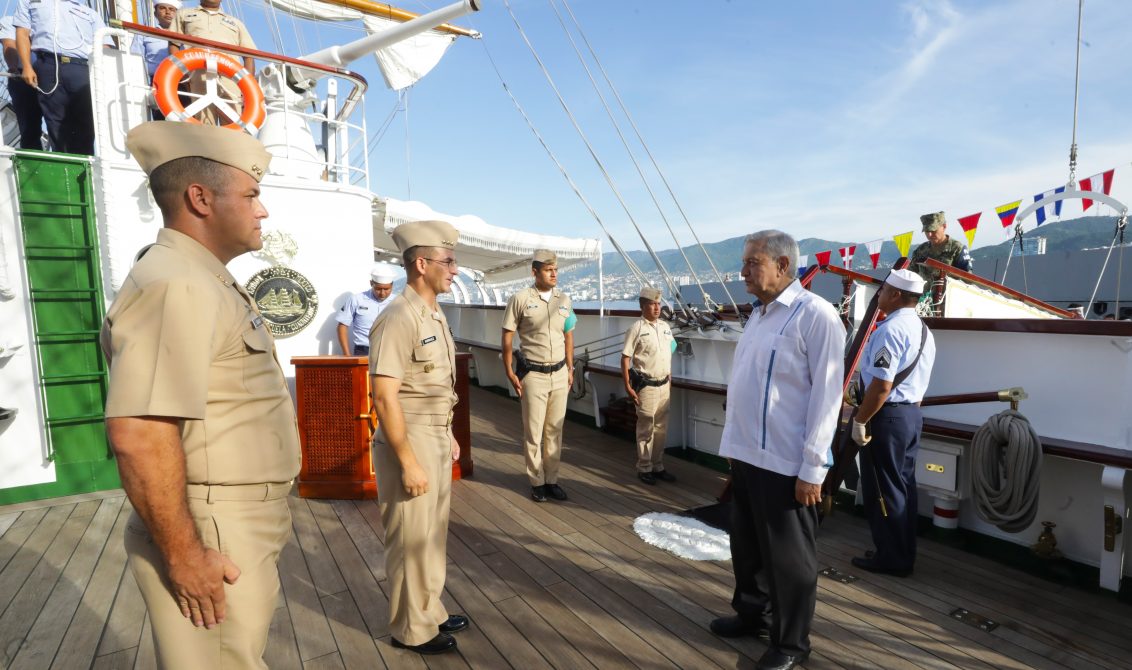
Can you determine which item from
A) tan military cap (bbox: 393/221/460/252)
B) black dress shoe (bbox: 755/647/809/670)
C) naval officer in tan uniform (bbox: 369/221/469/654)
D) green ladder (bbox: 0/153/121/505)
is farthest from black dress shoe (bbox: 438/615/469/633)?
green ladder (bbox: 0/153/121/505)

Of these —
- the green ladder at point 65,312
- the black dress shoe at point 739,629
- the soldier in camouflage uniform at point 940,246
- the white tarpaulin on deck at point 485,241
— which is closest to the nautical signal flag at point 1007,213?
the soldier in camouflage uniform at point 940,246

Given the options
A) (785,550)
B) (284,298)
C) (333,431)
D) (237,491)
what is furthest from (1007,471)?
(284,298)

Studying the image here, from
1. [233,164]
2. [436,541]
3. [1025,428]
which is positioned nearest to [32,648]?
[436,541]

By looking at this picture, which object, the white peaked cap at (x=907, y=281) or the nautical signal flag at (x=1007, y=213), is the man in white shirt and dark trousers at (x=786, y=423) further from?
the nautical signal flag at (x=1007, y=213)

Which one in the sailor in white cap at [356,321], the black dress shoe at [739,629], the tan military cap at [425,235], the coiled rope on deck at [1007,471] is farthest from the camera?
the sailor in white cap at [356,321]

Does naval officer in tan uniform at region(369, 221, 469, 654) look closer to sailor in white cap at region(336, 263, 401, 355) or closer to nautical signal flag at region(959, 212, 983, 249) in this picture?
sailor in white cap at region(336, 263, 401, 355)

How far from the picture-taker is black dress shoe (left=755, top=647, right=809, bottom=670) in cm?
218

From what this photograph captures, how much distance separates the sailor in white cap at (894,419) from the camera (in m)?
2.90

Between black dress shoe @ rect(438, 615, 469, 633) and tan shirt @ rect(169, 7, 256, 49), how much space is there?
502cm

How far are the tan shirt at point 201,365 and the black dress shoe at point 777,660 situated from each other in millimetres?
1852

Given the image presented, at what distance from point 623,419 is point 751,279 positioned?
3985 mm

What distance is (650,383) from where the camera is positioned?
468cm

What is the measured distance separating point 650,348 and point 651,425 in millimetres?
614

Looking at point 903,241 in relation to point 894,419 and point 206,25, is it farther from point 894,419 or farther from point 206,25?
point 206,25
